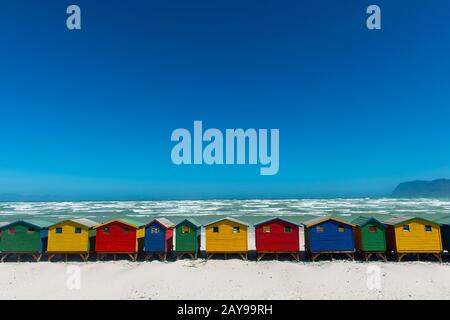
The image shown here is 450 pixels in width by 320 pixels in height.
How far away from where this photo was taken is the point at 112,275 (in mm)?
20688

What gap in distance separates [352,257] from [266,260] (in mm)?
6780

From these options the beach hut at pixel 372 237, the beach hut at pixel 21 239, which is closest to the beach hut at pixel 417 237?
the beach hut at pixel 372 237

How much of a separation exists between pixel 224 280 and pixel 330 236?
31.1ft

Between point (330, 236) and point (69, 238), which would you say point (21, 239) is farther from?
point (330, 236)

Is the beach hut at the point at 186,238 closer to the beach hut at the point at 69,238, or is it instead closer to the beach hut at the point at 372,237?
the beach hut at the point at 69,238

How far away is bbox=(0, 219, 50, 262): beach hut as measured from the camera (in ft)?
79.8

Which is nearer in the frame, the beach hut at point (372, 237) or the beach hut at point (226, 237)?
the beach hut at point (372, 237)

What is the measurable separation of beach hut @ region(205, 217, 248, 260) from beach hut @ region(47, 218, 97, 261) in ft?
32.9

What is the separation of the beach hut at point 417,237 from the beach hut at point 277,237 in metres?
7.73

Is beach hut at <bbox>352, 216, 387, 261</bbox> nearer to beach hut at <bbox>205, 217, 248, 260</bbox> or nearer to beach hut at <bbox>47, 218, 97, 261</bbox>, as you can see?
beach hut at <bbox>205, 217, 248, 260</bbox>

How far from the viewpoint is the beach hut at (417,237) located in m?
22.9

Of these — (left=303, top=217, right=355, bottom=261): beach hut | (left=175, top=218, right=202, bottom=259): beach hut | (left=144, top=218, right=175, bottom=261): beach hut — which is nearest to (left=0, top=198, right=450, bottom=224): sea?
(left=303, top=217, right=355, bottom=261): beach hut

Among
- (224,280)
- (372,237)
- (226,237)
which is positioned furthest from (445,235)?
(224,280)

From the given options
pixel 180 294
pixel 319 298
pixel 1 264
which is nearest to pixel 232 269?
pixel 180 294
